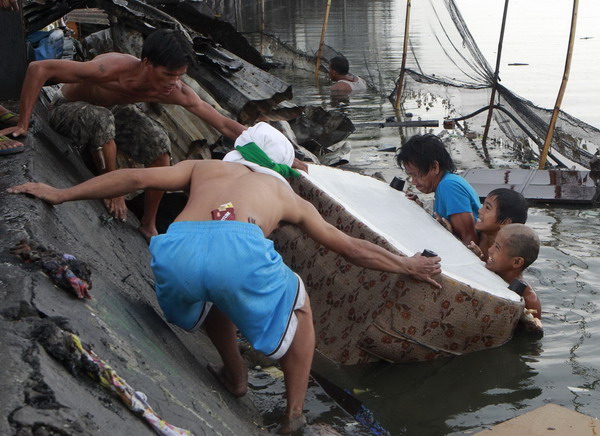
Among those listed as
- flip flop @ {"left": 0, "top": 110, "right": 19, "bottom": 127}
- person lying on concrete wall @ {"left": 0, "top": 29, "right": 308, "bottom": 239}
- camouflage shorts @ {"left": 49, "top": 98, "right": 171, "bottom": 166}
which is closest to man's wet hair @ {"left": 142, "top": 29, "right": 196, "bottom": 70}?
person lying on concrete wall @ {"left": 0, "top": 29, "right": 308, "bottom": 239}

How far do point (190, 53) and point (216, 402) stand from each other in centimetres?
200

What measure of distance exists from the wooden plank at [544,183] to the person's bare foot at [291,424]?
459 cm

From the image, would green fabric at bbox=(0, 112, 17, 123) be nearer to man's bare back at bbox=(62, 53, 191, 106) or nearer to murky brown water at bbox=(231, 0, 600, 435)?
man's bare back at bbox=(62, 53, 191, 106)

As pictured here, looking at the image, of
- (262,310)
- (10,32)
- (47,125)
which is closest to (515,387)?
(262,310)

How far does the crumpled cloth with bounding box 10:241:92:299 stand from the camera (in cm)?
287

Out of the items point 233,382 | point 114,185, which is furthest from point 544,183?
point 114,185

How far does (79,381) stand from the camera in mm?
2359

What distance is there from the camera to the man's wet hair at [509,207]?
16.2 feet

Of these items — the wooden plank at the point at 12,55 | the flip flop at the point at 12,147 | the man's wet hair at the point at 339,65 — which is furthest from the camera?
the man's wet hair at the point at 339,65

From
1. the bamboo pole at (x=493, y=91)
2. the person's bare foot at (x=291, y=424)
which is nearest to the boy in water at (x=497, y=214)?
the person's bare foot at (x=291, y=424)

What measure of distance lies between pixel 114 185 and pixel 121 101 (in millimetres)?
1686

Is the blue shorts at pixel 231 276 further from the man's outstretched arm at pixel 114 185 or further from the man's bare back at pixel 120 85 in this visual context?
the man's bare back at pixel 120 85

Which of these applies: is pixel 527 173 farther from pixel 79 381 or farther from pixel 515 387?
pixel 79 381

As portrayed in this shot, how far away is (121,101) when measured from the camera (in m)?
4.96
